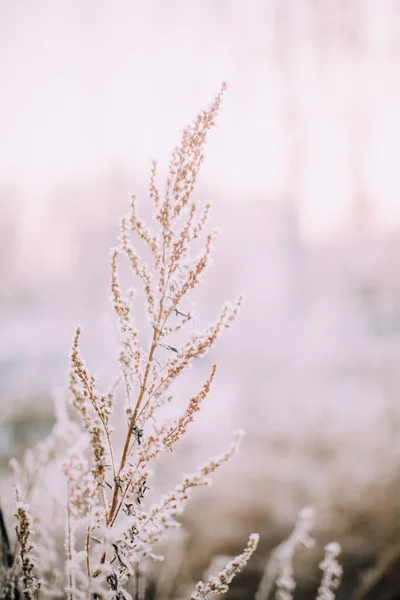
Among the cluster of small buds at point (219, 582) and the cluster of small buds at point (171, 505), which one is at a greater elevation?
the cluster of small buds at point (171, 505)

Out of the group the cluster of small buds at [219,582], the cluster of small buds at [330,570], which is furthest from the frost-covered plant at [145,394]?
the cluster of small buds at [330,570]

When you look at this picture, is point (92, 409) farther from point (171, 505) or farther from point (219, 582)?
point (219, 582)

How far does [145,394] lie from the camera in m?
1.57

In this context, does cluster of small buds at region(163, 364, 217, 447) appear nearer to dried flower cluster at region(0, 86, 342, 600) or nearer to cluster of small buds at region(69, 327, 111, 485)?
dried flower cluster at region(0, 86, 342, 600)

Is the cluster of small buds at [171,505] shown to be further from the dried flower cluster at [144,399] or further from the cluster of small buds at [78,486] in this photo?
the cluster of small buds at [78,486]

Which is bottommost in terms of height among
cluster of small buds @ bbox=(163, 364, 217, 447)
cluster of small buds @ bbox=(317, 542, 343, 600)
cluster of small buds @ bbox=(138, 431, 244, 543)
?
cluster of small buds @ bbox=(317, 542, 343, 600)

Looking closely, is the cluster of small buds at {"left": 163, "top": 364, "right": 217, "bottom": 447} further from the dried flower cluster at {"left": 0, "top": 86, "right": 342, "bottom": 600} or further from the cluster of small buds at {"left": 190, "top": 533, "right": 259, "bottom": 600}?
the cluster of small buds at {"left": 190, "top": 533, "right": 259, "bottom": 600}

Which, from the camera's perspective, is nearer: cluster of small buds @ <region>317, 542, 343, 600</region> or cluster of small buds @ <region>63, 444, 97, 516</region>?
Result: cluster of small buds @ <region>63, 444, 97, 516</region>

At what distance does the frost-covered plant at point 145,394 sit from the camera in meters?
1.50

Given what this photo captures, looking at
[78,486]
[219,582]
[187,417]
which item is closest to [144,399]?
[187,417]

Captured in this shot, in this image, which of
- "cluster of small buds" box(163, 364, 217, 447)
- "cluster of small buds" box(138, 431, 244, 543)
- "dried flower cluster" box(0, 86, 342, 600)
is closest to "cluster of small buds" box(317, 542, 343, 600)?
"dried flower cluster" box(0, 86, 342, 600)

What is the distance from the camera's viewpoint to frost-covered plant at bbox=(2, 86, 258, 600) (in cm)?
150

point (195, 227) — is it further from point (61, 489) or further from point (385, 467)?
point (385, 467)

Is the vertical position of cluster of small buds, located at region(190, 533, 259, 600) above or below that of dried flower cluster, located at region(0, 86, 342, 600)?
below
